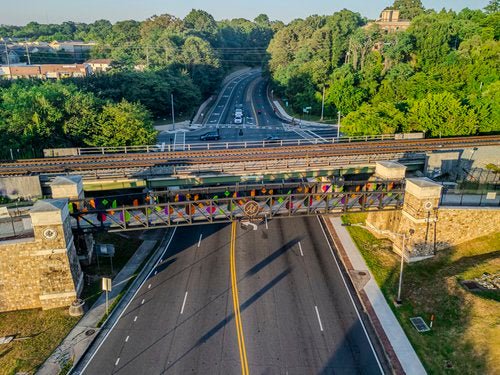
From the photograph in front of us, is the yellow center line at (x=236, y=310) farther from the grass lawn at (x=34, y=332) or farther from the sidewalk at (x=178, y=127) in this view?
the sidewalk at (x=178, y=127)

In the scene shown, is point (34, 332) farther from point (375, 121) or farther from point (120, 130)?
point (375, 121)

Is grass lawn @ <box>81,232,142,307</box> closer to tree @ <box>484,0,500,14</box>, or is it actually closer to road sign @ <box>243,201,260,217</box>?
road sign @ <box>243,201,260,217</box>

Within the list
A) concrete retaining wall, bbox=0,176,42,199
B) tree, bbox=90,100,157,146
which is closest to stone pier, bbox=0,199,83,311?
concrete retaining wall, bbox=0,176,42,199

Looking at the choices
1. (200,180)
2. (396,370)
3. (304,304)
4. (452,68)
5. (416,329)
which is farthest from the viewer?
(452,68)

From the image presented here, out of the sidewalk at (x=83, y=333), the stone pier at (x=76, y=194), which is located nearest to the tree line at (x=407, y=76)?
the sidewalk at (x=83, y=333)

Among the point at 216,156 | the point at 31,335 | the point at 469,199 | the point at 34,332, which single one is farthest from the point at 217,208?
the point at 469,199

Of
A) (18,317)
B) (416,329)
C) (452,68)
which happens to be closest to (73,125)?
(18,317)

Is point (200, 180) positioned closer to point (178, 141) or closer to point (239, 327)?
point (239, 327)
